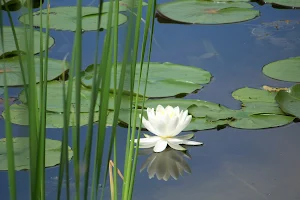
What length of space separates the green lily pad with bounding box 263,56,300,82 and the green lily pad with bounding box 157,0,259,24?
0.54m

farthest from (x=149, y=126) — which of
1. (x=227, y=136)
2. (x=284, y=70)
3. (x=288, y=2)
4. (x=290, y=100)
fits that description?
(x=288, y=2)

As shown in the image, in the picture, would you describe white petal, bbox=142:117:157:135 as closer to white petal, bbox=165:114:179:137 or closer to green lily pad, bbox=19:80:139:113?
white petal, bbox=165:114:179:137

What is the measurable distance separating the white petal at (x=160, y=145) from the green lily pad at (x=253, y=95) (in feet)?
1.24

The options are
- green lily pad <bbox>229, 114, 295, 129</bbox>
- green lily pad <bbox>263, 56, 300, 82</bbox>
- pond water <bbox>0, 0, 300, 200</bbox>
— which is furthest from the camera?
green lily pad <bbox>263, 56, 300, 82</bbox>

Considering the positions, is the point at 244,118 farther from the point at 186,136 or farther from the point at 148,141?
the point at 148,141

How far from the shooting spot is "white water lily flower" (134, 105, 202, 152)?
5.55 ft

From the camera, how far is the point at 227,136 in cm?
179

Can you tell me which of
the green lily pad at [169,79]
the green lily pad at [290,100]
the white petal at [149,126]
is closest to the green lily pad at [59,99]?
the green lily pad at [169,79]

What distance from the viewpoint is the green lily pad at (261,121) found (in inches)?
72.4

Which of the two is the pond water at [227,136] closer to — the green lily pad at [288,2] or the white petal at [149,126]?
the white petal at [149,126]

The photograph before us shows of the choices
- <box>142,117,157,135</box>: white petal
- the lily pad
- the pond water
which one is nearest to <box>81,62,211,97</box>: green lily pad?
the pond water

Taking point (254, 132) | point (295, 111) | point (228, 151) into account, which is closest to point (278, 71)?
Answer: point (295, 111)

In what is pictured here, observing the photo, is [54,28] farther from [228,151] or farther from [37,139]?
[37,139]

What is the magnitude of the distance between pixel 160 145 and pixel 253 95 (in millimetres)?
450
